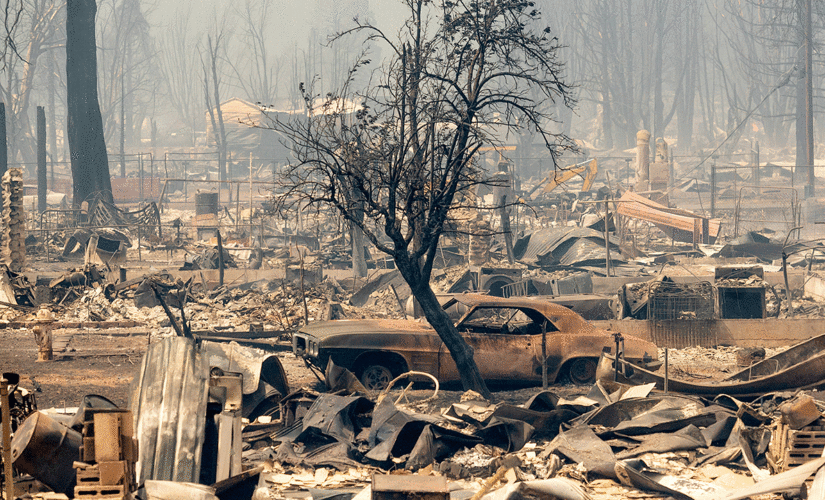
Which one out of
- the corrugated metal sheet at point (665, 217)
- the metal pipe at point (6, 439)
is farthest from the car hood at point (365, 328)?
the corrugated metal sheet at point (665, 217)

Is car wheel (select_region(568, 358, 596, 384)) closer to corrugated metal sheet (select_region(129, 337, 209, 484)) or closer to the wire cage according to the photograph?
the wire cage

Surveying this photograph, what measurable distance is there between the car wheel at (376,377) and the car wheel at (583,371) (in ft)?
7.90

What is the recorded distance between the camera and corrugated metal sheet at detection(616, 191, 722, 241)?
89.9ft

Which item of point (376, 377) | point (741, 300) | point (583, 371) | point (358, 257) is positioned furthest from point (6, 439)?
point (358, 257)

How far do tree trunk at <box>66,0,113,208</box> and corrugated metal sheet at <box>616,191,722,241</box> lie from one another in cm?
1913

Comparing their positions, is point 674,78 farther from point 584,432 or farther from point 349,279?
point 584,432

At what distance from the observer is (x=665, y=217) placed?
2777 centimetres

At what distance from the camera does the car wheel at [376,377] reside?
32.2 ft

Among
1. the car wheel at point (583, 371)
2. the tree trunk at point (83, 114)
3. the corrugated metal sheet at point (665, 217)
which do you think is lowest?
the car wheel at point (583, 371)

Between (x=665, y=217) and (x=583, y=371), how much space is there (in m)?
18.7

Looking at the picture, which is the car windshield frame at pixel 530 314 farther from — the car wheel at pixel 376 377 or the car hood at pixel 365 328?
the car wheel at pixel 376 377

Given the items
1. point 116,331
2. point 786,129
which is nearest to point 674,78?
point 786,129

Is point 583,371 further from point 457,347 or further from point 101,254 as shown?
point 101,254

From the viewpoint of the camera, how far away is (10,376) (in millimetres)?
4953
